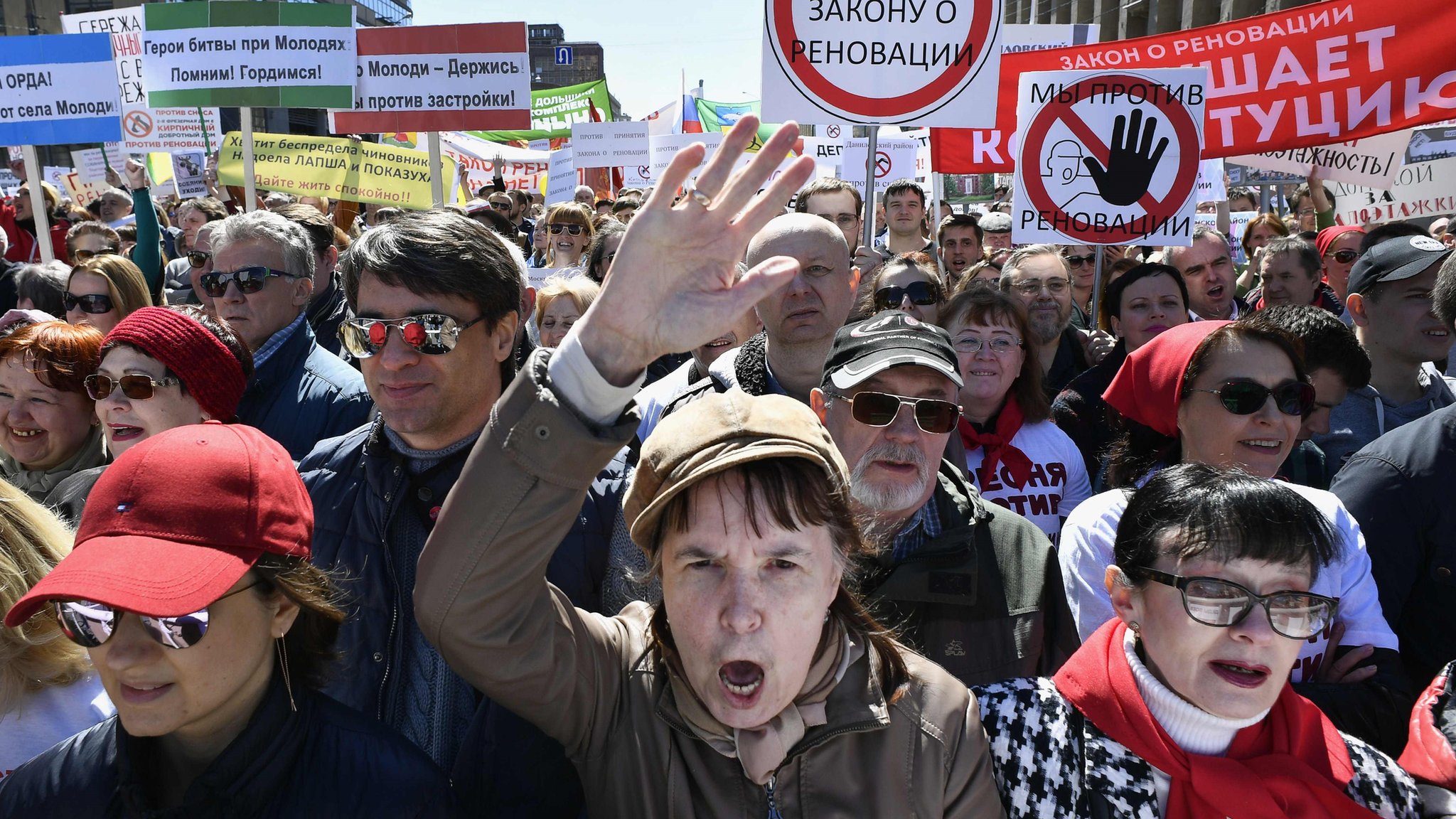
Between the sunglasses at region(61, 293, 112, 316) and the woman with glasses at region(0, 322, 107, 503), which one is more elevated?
the sunglasses at region(61, 293, 112, 316)

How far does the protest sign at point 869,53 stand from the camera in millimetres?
5039

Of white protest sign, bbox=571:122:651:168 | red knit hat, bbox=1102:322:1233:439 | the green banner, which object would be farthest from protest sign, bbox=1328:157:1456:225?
the green banner

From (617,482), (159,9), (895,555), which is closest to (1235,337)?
(895,555)

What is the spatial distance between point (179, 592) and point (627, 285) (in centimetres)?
87

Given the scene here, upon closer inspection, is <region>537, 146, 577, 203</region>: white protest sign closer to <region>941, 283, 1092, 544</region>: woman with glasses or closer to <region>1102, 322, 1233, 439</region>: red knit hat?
<region>941, 283, 1092, 544</region>: woman with glasses

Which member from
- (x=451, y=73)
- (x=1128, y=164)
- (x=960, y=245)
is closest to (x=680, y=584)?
(x=1128, y=164)

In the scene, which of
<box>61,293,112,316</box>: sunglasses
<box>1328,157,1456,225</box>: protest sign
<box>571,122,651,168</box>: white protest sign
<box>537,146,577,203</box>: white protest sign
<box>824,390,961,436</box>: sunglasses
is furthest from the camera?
<box>537,146,577,203</box>: white protest sign

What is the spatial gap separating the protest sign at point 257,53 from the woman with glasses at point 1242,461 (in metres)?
7.16

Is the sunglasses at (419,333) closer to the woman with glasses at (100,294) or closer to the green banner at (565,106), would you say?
the woman with glasses at (100,294)

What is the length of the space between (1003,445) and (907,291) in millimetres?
1358

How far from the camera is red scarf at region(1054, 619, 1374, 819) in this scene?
191cm

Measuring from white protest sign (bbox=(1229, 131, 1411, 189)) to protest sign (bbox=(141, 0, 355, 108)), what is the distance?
664 cm

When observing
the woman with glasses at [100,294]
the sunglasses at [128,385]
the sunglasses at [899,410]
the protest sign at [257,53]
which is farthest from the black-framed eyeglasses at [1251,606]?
the protest sign at [257,53]

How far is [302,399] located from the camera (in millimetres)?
3840
